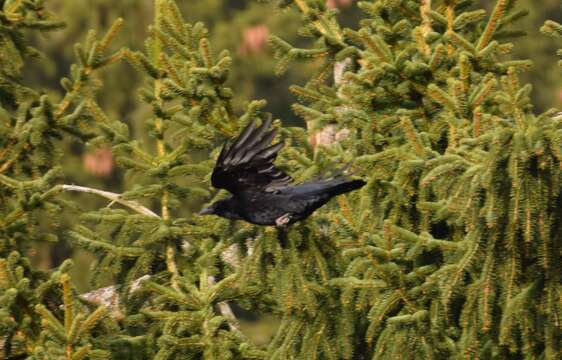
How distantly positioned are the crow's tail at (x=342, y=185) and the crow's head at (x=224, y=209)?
0.40 meters

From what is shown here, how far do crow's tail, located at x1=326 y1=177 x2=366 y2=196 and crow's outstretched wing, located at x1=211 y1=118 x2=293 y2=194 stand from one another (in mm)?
186

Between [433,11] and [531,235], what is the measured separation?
162 centimetres

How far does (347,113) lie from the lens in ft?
20.6

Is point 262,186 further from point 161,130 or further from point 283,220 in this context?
point 161,130

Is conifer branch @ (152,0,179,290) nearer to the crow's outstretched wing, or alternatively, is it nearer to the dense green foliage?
the dense green foliage

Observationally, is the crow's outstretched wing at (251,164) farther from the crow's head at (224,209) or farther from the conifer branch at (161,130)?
the conifer branch at (161,130)

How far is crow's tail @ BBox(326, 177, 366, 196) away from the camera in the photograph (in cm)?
564

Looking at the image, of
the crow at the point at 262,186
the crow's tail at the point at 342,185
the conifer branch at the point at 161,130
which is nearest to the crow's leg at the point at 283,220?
the crow at the point at 262,186

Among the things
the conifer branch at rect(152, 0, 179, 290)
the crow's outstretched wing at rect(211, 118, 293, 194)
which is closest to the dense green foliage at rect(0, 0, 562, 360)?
the conifer branch at rect(152, 0, 179, 290)

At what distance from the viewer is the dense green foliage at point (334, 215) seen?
17.4 ft

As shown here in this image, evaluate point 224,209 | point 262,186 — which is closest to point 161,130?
point 224,209

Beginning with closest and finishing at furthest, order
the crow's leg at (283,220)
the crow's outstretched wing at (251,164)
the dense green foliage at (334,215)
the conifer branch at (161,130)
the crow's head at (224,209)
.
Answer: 1. the dense green foliage at (334,215)
2. the crow's outstretched wing at (251,164)
3. the crow's leg at (283,220)
4. the crow's head at (224,209)
5. the conifer branch at (161,130)

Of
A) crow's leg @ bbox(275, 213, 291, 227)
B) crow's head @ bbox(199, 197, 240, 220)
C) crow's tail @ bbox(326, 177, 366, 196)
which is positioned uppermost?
crow's tail @ bbox(326, 177, 366, 196)

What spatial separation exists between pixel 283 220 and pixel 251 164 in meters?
0.24
